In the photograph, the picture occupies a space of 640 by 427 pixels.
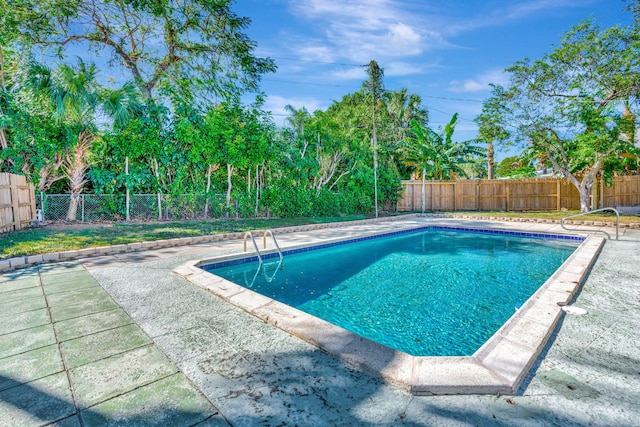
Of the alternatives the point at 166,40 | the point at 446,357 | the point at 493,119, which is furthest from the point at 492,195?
the point at 446,357

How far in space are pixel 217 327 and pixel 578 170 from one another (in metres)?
18.9

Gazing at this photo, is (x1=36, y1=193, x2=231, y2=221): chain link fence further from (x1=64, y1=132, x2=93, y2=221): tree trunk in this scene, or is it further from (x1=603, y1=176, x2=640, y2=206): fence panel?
(x1=603, y1=176, x2=640, y2=206): fence panel

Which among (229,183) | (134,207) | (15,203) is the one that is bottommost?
(134,207)

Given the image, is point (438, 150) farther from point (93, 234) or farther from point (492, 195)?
point (93, 234)

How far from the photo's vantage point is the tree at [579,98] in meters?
12.0

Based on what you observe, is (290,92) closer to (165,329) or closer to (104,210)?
(104,210)

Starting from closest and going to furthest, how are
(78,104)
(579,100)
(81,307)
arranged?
(81,307), (78,104), (579,100)

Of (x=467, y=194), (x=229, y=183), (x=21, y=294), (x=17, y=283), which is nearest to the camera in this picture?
(x=21, y=294)

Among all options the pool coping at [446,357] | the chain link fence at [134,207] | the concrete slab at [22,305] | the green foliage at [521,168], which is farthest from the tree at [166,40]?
the green foliage at [521,168]

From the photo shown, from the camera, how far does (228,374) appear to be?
212cm

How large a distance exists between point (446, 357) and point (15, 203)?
10.3 m

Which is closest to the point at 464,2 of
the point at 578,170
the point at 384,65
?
the point at 384,65

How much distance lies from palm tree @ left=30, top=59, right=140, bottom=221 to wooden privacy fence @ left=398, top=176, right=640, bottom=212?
14.0 metres

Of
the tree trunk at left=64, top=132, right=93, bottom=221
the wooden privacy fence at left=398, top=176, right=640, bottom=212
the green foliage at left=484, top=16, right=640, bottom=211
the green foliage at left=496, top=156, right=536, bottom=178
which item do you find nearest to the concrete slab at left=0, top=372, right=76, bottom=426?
the tree trunk at left=64, top=132, right=93, bottom=221
